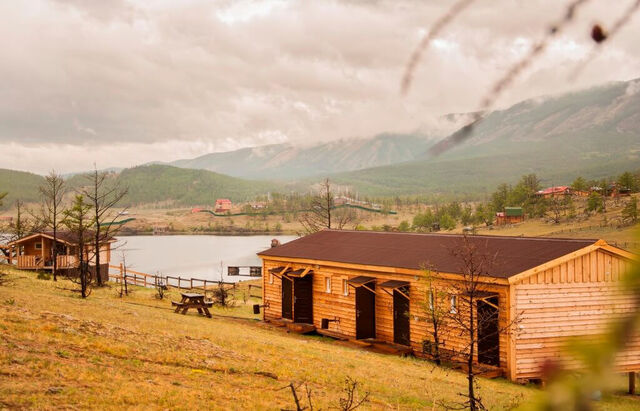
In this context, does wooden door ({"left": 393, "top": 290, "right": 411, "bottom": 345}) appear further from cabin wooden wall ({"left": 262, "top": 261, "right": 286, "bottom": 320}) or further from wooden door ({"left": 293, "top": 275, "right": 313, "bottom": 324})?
cabin wooden wall ({"left": 262, "top": 261, "right": 286, "bottom": 320})

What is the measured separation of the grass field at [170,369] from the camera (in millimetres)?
10641

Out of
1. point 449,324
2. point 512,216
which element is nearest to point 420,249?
point 449,324

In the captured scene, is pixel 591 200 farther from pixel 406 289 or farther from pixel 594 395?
pixel 594 395

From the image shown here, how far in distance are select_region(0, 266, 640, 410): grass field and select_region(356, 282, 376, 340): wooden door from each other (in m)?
2.89

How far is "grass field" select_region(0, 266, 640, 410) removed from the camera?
34.9 ft

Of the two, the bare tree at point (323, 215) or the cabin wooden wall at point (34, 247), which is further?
the bare tree at point (323, 215)

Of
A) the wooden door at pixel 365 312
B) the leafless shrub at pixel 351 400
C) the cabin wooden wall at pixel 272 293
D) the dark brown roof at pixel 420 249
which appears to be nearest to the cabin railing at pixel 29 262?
the cabin wooden wall at pixel 272 293

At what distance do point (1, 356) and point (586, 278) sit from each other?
17733mm

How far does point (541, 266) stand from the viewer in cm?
1836

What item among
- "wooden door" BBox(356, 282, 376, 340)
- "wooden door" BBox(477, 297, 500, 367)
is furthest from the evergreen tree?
"wooden door" BBox(477, 297, 500, 367)

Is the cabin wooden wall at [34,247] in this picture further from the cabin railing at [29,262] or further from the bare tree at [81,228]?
the bare tree at [81,228]

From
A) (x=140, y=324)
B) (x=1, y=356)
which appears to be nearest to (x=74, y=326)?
(x=140, y=324)

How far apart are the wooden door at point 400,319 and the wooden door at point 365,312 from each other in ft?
4.35

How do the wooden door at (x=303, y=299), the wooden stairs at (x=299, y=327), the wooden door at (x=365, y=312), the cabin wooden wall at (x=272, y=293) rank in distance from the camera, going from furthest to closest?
the cabin wooden wall at (x=272, y=293)
the wooden door at (x=303, y=299)
the wooden stairs at (x=299, y=327)
the wooden door at (x=365, y=312)
